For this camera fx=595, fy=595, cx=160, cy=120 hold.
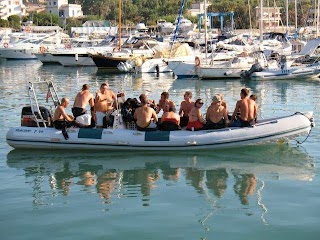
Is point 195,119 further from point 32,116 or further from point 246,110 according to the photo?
point 32,116

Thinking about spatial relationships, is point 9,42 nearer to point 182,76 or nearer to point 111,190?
point 182,76

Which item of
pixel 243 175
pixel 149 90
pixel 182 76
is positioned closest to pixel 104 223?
pixel 243 175

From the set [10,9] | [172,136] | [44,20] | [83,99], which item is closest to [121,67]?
[83,99]

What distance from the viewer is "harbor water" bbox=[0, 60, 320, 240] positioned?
31.6ft


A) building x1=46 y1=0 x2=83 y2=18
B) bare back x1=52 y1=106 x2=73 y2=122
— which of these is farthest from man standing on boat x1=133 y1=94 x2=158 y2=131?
building x1=46 y1=0 x2=83 y2=18

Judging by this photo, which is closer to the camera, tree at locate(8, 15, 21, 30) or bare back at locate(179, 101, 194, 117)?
bare back at locate(179, 101, 194, 117)

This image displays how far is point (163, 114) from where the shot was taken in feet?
48.0

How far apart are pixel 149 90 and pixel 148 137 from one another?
54.7 feet

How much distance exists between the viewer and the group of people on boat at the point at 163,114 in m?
14.4

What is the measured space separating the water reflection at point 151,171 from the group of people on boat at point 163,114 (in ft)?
2.44

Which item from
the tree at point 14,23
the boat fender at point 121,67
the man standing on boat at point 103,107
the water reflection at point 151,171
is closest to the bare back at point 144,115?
the water reflection at point 151,171

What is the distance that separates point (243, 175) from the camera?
507 inches

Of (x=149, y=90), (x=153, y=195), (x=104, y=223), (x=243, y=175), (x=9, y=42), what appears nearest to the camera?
(x=104, y=223)

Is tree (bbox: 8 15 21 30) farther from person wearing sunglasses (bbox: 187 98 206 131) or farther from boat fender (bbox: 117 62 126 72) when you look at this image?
person wearing sunglasses (bbox: 187 98 206 131)
